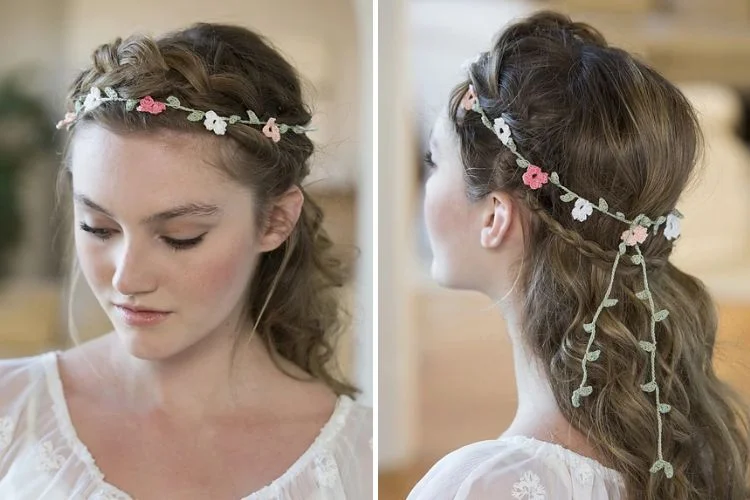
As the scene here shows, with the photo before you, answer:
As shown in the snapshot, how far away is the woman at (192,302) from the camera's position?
0.85m

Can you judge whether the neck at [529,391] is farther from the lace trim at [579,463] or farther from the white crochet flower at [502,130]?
the white crochet flower at [502,130]

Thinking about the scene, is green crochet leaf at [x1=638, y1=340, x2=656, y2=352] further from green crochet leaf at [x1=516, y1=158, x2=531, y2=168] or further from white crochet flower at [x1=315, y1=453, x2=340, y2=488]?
white crochet flower at [x1=315, y1=453, x2=340, y2=488]

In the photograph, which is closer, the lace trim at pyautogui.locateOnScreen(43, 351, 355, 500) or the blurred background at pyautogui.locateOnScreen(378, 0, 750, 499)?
the lace trim at pyautogui.locateOnScreen(43, 351, 355, 500)

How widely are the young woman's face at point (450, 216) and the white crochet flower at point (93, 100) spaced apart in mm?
351

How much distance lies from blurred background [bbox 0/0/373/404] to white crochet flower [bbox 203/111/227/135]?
112mm

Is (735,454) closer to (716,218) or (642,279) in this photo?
(642,279)

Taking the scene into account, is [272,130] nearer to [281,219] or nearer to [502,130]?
A: [281,219]

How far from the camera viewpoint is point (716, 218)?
170 cm

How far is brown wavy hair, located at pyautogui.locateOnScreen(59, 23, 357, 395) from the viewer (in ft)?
2.81

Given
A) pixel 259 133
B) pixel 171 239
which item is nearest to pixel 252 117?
pixel 259 133

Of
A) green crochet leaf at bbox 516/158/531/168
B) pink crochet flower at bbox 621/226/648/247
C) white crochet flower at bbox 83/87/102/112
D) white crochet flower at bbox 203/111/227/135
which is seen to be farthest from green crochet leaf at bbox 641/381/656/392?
white crochet flower at bbox 83/87/102/112

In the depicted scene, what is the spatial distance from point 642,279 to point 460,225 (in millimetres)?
193

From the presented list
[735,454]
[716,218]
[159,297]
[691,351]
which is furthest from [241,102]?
[716,218]

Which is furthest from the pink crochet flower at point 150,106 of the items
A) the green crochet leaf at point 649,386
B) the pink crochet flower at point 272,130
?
the green crochet leaf at point 649,386
